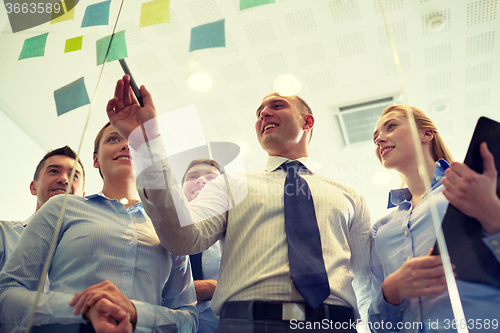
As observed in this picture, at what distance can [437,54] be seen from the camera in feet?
5.76

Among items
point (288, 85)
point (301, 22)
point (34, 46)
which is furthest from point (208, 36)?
point (34, 46)

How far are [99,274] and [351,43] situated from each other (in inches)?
61.2

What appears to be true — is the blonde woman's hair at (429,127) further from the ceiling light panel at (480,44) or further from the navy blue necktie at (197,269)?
the navy blue necktie at (197,269)

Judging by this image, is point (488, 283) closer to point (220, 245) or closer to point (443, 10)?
point (220, 245)

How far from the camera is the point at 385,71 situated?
4.79 feet

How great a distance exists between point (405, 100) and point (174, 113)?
37.0 inches

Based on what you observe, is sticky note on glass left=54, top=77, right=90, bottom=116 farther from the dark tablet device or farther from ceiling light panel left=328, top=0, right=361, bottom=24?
the dark tablet device

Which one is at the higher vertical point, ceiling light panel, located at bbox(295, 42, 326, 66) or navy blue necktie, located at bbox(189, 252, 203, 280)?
ceiling light panel, located at bbox(295, 42, 326, 66)

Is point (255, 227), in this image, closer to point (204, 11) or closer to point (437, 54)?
point (204, 11)

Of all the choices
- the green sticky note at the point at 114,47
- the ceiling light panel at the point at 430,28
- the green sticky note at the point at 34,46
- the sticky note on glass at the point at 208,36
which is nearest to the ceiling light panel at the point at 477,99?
the ceiling light panel at the point at 430,28

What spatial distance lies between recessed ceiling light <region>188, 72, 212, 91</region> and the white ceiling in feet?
0.10

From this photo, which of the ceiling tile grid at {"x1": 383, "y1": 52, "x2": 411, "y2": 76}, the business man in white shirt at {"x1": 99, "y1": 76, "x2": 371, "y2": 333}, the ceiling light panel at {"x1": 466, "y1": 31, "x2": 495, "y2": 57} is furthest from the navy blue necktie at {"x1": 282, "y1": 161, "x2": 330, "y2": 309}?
the ceiling light panel at {"x1": 466, "y1": 31, "x2": 495, "y2": 57}

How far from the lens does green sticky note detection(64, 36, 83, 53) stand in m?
1.75

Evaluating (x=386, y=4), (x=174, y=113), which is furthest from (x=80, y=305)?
(x=386, y=4)
